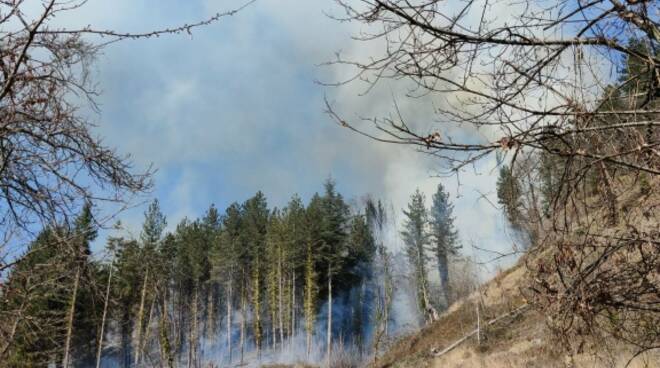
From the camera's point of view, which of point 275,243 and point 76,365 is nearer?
point 76,365

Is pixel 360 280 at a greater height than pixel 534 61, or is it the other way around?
pixel 360 280

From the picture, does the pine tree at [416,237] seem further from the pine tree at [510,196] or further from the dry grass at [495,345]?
the pine tree at [510,196]

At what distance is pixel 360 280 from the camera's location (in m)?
56.6

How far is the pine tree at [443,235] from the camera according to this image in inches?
2416

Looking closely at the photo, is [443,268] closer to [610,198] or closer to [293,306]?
[293,306]

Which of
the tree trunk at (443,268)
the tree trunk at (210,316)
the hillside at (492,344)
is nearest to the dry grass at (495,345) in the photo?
the hillside at (492,344)

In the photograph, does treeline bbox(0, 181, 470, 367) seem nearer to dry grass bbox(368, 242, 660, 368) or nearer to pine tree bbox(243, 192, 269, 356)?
pine tree bbox(243, 192, 269, 356)

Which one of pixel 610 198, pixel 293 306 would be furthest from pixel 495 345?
pixel 293 306

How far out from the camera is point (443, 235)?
Result: 2515 inches

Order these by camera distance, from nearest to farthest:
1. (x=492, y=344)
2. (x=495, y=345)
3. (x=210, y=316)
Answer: (x=495, y=345)
(x=492, y=344)
(x=210, y=316)

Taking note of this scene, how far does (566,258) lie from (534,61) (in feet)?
3.21

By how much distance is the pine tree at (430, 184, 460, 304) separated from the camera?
61.4m

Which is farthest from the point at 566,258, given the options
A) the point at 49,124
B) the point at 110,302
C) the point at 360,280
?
the point at 360,280

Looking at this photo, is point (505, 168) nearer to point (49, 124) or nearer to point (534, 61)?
point (534, 61)
